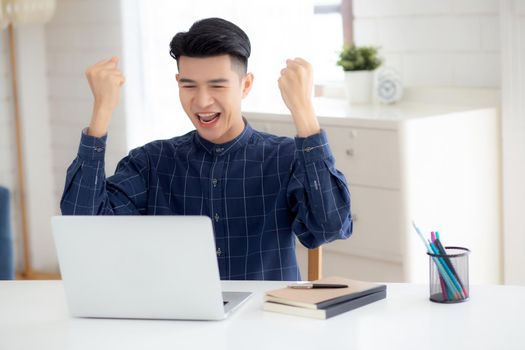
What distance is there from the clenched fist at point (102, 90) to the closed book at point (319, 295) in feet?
2.02

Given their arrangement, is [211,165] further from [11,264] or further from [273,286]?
[11,264]

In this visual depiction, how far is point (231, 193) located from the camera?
7.64ft

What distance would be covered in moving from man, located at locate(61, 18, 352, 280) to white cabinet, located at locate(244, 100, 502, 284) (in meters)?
0.96


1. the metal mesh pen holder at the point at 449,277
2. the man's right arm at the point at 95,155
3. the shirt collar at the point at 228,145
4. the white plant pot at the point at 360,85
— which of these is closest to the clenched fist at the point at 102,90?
the man's right arm at the point at 95,155

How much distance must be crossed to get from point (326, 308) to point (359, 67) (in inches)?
85.9

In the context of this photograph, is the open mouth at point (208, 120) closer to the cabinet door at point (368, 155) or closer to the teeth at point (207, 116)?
the teeth at point (207, 116)

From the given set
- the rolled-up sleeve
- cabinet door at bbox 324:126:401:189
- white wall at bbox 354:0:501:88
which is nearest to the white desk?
the rolled-up sleeve

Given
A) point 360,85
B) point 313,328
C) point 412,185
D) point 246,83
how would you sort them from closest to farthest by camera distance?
point 313,328
point 246,83
point 412,185
point 360,85

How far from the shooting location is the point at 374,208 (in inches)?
132

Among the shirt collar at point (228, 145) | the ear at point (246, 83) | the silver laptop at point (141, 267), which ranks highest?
the ear at point (246, 83)

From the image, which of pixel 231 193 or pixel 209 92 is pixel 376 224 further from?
pixel 209 92

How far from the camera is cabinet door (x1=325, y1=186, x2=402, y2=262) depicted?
3297 millimetres

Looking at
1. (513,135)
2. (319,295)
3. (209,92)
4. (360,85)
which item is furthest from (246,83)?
(360,85)

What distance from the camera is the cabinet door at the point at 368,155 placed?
3248 millimetres
